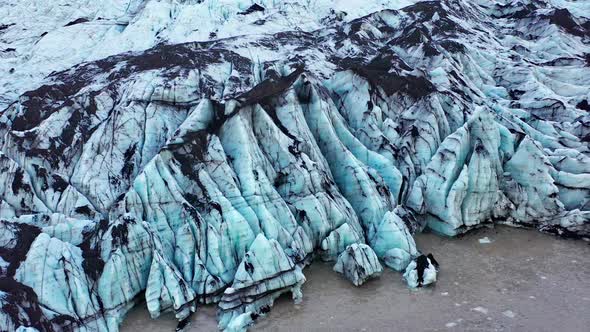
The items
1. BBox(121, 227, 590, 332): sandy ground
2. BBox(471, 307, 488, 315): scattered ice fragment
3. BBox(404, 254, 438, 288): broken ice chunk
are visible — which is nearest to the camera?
BBox(121, 227, 590, 332): sandy ground

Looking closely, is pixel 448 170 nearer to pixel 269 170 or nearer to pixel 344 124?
pixel 344 124

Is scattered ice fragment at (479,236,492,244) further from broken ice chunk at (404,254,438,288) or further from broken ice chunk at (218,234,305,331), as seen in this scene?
broken ice chunk at (218,234,305,331)

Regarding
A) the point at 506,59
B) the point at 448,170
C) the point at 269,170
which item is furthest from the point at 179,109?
the point at 506,59

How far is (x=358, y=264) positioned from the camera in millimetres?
12320

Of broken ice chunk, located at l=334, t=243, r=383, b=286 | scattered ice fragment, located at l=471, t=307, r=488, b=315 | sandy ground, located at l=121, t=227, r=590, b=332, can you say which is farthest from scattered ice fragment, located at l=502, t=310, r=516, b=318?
broken ice chunk, located at l=334, t=243, r=383, b=286

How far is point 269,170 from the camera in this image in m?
13.9

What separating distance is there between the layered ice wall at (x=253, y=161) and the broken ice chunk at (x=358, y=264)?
0.05m

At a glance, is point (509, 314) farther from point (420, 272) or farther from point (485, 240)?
point (485, 240)

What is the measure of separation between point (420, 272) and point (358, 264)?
1504mm

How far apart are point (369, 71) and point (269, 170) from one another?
5.75 meters

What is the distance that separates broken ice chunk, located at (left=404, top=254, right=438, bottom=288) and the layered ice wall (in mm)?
37

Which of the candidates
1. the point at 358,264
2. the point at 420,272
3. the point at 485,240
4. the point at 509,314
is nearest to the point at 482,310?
the point at 509,314

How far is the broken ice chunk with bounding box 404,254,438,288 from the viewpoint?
12.2 m

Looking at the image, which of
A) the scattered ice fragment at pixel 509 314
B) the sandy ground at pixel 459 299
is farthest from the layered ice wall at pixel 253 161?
the scattered ice fragment at pixel 509 314
